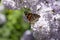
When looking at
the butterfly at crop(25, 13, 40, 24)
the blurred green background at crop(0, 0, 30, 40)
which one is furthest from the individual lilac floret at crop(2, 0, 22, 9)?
the blurred green background at crop(0, 0, 30, 40)

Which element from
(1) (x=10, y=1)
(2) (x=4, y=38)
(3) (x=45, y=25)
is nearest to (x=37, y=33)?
(3) (x=45, y=25)

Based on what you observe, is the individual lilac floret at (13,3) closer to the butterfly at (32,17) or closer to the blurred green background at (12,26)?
the butterfly at (32,17)

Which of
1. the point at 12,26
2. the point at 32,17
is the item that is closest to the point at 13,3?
the point at 32,17

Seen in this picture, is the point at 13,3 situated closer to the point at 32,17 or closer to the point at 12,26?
the point at 32,17

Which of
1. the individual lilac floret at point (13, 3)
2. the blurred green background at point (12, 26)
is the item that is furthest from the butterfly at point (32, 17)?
the blurred green background at point (12, 26)

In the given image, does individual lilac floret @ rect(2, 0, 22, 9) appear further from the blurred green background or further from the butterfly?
the blurred green background

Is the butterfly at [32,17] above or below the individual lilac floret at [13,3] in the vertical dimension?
below

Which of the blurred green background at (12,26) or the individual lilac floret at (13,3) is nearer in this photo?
the individual lilac floret at (13,3)

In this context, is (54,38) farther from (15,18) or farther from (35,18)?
(15,18)
